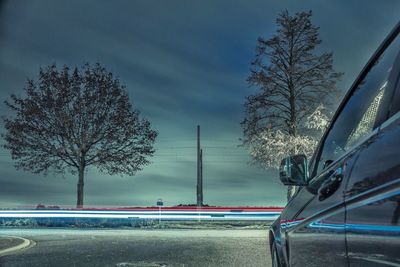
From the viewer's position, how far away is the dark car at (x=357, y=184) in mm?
1828

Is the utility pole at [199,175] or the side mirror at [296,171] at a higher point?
the utility pole at [199,175]

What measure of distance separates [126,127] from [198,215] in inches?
411

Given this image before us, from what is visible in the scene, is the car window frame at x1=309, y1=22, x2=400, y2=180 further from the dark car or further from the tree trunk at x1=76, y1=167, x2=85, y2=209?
the tree trunk at x1=76, y1=167, x2=85, y2=209

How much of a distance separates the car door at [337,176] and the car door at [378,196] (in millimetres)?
75

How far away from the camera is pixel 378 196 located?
188 cm

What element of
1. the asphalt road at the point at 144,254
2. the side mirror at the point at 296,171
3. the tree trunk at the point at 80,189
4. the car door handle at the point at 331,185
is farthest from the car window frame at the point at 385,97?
the tree trunk at the point at 80,189

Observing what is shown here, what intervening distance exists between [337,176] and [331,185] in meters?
0.08

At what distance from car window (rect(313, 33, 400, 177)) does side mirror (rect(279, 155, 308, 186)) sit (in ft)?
0.53

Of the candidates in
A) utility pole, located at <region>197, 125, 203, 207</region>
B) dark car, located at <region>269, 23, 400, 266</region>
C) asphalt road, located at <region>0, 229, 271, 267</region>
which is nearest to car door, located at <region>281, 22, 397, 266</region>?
dark car, located at <region>269, 23, 400, 266</region>

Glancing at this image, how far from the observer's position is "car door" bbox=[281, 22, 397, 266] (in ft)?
7.88

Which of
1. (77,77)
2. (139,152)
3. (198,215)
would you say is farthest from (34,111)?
(198,215)

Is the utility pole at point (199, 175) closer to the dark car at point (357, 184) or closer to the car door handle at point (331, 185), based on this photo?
the dark car at point (357, 184)

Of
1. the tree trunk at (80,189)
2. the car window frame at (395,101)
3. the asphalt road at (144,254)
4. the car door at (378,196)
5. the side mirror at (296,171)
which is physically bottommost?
the asphalt road at (144,254)

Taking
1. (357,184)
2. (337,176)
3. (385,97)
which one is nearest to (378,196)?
(357,184)
